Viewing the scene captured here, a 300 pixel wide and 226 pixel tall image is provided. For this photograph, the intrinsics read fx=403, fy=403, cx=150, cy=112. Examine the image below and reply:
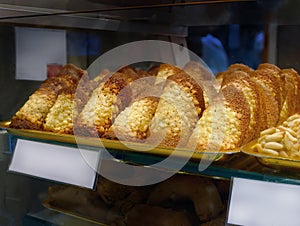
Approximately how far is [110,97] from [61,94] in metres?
0.12

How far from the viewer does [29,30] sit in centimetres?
106

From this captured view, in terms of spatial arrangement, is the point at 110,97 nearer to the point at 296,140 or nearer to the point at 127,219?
the point at 127,219

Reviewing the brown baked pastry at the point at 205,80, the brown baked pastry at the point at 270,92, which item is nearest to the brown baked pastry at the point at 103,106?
the brown baked pastry at the point at 205,80

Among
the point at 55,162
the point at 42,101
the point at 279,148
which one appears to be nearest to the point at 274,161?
the point at 279,148

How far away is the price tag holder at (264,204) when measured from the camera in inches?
19.9

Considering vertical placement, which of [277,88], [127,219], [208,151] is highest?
[277,88]

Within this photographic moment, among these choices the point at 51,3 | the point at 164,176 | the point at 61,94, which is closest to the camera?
the point at 164,176

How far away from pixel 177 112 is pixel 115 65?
28 cm

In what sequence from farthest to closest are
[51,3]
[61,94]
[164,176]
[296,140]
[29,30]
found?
1. [29,30]
2. [51,3]
3. [61,94]
4. [164,176]
5. [296,140]

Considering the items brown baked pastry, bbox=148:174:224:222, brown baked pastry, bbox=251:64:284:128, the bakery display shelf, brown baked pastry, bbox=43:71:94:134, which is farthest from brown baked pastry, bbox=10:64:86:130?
brown baked pastry, bbox=251:64:284:128

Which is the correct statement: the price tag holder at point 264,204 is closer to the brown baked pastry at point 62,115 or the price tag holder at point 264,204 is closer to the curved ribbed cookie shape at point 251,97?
the curved ribbed cookie shape at point 251,97

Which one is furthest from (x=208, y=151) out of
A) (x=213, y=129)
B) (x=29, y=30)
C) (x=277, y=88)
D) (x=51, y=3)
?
(x=29, y=30)

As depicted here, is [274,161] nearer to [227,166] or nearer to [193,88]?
[227,166]

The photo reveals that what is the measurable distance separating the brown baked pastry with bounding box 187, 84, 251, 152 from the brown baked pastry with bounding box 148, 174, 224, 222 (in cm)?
12
